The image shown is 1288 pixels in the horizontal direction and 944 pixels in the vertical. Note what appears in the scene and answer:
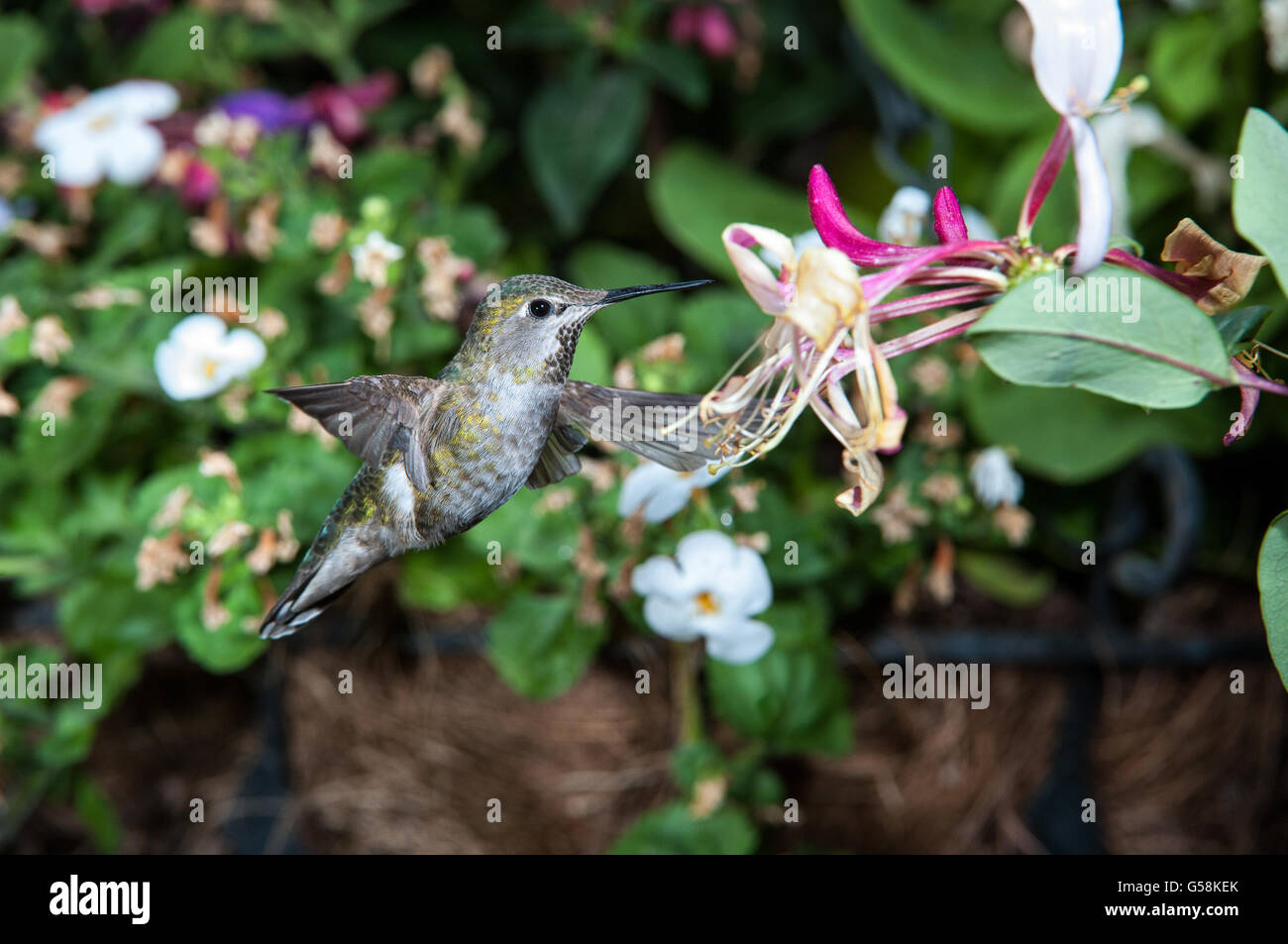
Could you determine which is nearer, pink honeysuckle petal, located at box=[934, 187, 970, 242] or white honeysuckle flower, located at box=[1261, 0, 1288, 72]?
pink honeysuckle petal, located at box=[934, 187, 970, 242]

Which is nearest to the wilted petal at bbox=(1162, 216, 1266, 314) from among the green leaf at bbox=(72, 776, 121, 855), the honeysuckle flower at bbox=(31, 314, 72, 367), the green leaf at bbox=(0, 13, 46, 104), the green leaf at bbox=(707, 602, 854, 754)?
the green leaf at bbox=(707, 602, 854, 754)

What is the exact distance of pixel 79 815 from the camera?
0.80 meters

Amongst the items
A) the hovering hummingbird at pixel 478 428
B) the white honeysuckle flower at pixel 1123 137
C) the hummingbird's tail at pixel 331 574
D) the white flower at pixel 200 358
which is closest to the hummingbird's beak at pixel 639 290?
the hovering hummingbird at pixel 478 428

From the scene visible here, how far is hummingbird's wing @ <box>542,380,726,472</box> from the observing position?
30 cm

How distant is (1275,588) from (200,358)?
48 centimetres

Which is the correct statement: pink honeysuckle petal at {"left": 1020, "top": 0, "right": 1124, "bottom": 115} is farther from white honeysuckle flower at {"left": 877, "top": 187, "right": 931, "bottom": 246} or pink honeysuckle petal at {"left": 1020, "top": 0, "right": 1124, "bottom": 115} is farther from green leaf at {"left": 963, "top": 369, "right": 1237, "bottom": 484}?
green leaf at {"left": 963, "top": 369, "right": 1237, "bottom": 484}

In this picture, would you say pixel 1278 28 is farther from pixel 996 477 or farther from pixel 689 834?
pixel 689 834

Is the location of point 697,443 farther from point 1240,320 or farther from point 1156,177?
point 1156,177

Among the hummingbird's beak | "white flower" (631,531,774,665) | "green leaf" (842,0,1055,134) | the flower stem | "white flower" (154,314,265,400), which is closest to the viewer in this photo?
the hummingbird's beak

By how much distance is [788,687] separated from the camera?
0.61 meters

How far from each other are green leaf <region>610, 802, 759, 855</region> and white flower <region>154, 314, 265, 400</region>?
344mm

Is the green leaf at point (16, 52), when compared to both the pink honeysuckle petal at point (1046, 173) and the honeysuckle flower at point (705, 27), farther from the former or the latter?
the pink honeysuckle petal at point (1046, 173)
